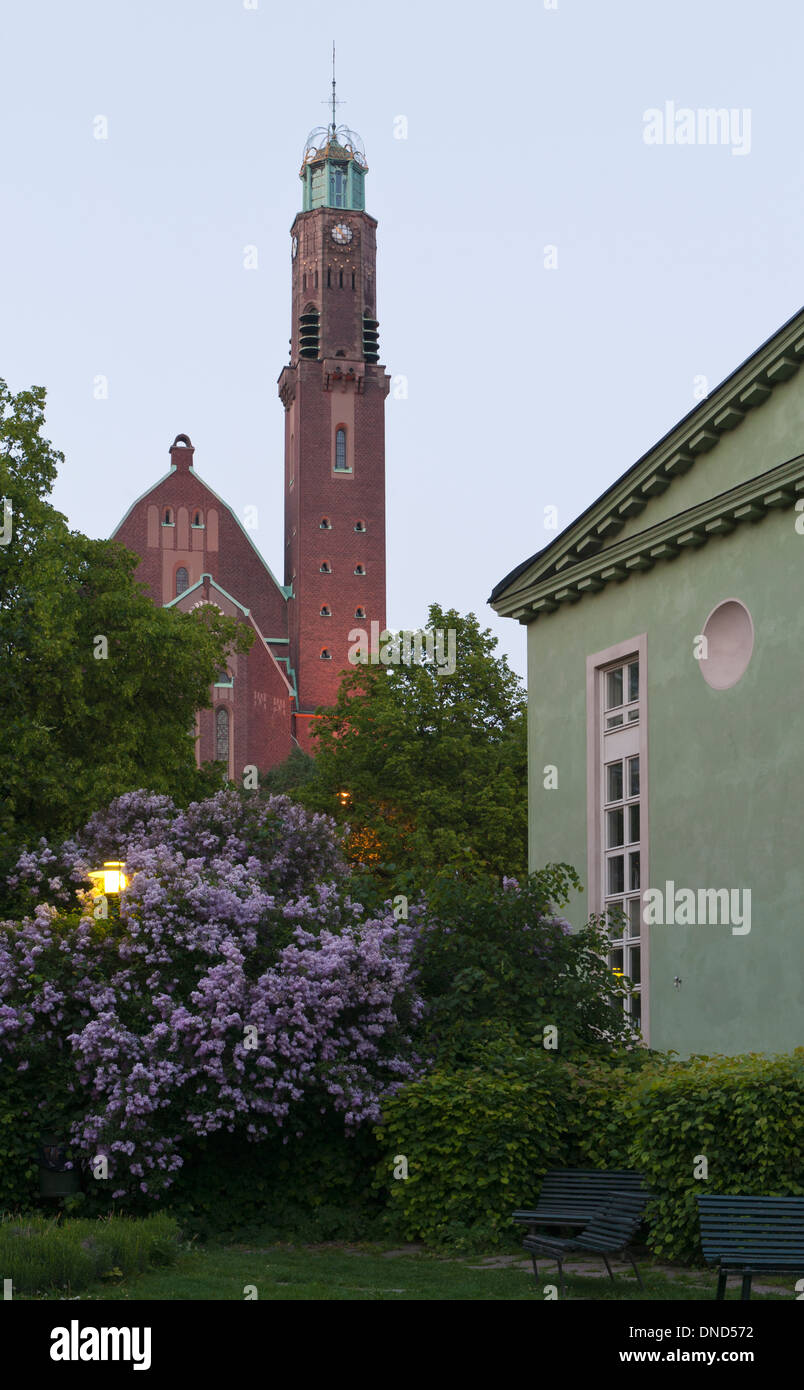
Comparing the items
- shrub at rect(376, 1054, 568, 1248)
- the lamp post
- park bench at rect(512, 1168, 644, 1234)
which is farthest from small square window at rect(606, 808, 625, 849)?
the lamp post

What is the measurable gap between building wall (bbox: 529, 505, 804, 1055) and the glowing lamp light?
22.1ft

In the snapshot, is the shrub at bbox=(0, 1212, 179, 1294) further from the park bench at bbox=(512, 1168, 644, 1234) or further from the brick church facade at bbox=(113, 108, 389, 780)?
the brick church facade at bbox=(113, 108, 389, 780)

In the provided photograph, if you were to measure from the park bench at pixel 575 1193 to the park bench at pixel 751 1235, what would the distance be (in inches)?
62.8

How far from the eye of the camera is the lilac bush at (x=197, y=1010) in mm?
13438

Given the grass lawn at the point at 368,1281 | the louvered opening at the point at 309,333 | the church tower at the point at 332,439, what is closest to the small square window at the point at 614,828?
the grass lawn at the point at 368,1281

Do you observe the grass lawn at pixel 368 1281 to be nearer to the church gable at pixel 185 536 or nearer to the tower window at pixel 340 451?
the church gable at pixel 185 536

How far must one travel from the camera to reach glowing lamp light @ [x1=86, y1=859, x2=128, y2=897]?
15.1 m

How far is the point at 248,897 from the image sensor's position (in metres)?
15.2

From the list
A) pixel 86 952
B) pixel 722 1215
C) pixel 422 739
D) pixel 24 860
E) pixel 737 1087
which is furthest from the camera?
pixel 422 739

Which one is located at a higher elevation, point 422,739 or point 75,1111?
point 422,739
